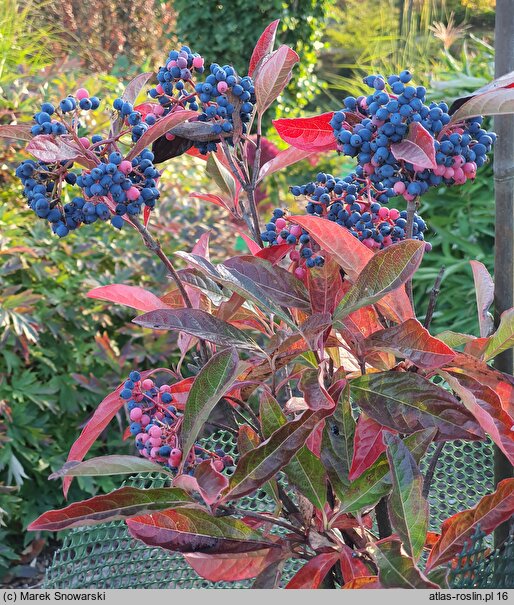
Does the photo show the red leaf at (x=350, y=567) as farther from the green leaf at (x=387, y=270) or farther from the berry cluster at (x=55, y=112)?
the berry cluster at (x=55, y=112)

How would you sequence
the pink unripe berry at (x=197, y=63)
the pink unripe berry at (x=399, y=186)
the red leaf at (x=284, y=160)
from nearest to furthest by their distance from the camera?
the pink unripe berry at (x=399, y=186)
the pink unripe berry at (x=197, y=63)
the red leaf at (x=284, y=160)

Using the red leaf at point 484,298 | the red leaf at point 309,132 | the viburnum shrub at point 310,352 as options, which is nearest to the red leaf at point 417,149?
the viburnum shrub at point 310,352

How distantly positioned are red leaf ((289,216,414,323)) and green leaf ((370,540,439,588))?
22 cm

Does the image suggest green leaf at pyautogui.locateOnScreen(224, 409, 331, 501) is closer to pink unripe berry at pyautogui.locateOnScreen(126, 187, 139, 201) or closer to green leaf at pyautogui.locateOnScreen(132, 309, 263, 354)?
green leaf at pyautogui.locateOnScreen(132, 309, 263, 354)

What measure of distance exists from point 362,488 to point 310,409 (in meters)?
0.13

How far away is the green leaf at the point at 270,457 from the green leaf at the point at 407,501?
0.08 meters

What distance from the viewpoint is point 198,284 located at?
80 centimetres

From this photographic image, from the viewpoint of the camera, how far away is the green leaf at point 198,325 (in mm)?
715

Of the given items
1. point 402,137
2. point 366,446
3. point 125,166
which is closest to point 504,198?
point 402,137

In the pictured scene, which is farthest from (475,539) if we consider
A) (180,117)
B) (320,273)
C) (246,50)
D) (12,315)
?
(246,50)

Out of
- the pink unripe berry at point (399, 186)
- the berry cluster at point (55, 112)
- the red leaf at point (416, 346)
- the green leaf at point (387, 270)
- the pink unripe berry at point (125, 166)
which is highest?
the berry cluster at point (55, 112)

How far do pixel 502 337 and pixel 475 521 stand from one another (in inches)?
7.0

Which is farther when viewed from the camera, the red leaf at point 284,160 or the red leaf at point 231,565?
the red leaf at point 284,160

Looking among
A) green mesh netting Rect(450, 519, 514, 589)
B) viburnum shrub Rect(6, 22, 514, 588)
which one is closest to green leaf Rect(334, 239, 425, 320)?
viburnum shrub Rect(6, 22, 514, 588)
